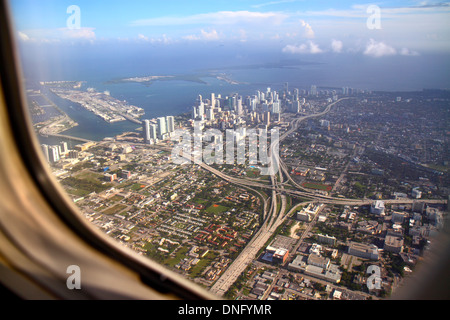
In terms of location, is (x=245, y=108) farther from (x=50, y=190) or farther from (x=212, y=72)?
A: (x=50, y=190)

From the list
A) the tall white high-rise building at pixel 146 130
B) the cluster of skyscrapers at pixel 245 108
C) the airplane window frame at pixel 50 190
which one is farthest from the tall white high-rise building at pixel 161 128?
the airplane window frame at pixel 50 190

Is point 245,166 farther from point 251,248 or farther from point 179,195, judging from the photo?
point 251,248

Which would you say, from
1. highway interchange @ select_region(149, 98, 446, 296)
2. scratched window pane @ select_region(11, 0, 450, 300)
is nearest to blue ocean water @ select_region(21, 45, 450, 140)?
scratched window pane @ select_region(11, 0, 450, 300)

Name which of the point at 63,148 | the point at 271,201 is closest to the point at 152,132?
the point at 63,148

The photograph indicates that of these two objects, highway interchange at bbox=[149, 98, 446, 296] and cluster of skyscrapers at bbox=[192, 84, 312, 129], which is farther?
cluster of skyscrapers at bbox=[192, 84, 312, 129]

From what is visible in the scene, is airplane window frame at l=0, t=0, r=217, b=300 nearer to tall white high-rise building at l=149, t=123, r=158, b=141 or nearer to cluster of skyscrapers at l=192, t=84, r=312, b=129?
tall white high-rise building at l=149, t=123, r=158, b=141

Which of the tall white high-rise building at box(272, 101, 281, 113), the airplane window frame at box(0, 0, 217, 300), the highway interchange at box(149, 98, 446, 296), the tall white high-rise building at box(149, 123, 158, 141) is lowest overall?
the highway interchange at box(149, 98, 446, 296)

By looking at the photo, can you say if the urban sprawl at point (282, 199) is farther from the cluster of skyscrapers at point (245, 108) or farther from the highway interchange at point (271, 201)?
the cluster of skyscrapers at point (245, 108)
